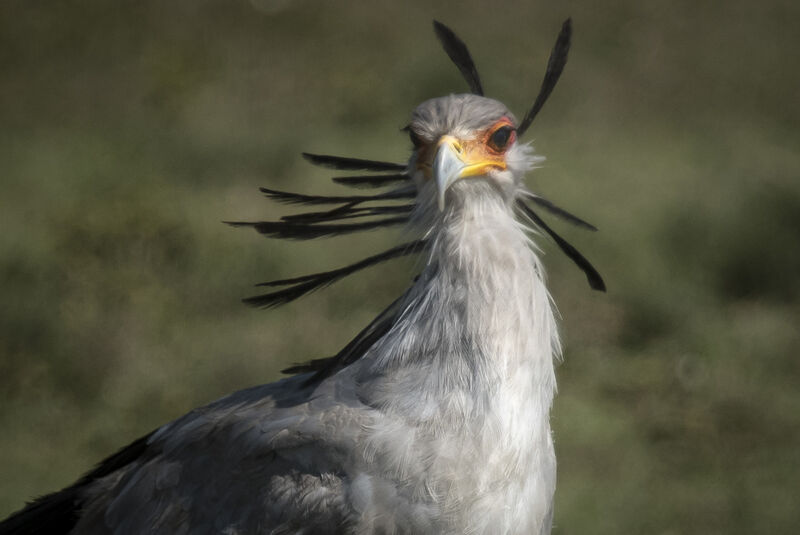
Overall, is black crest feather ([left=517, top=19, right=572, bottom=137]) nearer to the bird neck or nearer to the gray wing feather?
the bird neck

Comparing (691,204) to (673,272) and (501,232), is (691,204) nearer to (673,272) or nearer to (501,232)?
(673,272)

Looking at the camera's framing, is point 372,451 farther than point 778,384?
No

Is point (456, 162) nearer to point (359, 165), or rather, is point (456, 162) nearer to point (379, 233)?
point (359, 165)

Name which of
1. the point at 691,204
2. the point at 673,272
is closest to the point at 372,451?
the point at 673,272

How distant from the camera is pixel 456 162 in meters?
2.24

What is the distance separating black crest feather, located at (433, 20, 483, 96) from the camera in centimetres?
262

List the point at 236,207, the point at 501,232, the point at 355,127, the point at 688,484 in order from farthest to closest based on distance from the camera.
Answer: the point at 355,127 < the point at 236,207 < the point at 688,484 < the point at 501,232

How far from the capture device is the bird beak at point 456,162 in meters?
2.20

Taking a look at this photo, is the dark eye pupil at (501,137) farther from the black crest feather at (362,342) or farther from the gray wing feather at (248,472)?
the gray wing feather at (248,472)

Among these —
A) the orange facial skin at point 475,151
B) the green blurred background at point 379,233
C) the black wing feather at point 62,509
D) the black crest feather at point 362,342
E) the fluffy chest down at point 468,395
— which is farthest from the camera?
the green blurred background at point 379,233

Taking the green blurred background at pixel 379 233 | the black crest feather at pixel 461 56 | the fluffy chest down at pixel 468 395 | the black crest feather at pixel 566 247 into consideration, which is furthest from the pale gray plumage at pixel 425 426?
the green blurred background at pixel 379 233

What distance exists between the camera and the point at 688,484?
411 cm

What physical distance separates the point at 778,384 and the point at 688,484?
78 centimetres

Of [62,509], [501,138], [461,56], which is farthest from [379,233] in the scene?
[501,138]
